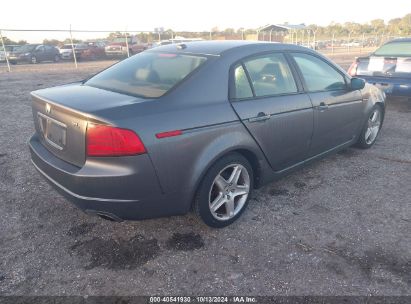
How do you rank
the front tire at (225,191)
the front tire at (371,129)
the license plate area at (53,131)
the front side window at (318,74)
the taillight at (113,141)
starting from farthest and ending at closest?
the front tire at (371,129), the front side window at (318,74), the front tire at (225,191), the license plate area at (53,131), the taillight at (113,141)

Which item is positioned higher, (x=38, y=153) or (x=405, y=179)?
(x=38, y=153)

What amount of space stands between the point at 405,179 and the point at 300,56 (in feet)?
6.36

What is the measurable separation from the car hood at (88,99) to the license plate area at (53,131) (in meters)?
0.16

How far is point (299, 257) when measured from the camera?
269 centimetres

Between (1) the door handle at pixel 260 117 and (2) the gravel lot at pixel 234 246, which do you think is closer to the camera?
(2) the gravel lot at pixel 234 246

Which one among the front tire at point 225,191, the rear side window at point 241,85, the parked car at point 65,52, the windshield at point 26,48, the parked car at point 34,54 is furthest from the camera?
the parked car at point 65,52

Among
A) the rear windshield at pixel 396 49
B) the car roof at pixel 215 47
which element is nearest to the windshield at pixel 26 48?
the rear windshield at pixel 396 49

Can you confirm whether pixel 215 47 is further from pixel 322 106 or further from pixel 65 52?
pixel 65 52

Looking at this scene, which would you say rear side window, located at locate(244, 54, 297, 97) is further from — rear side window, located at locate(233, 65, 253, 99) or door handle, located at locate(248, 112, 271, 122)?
door handle, located at locate(248, 112, 271, 122)

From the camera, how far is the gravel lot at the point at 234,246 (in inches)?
95.2

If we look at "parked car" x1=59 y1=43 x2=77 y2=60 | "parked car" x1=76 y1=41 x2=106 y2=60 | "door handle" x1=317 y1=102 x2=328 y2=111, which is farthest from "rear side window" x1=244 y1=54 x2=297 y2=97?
"parked car" x1=59 y1=43 x2=77 y2=60

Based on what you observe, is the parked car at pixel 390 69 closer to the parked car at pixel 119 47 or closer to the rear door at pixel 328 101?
the rear door at pixel 328 101

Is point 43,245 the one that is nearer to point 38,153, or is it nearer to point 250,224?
point 38,153

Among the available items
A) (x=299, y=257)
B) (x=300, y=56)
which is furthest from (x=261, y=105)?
(x=299, y=257)
